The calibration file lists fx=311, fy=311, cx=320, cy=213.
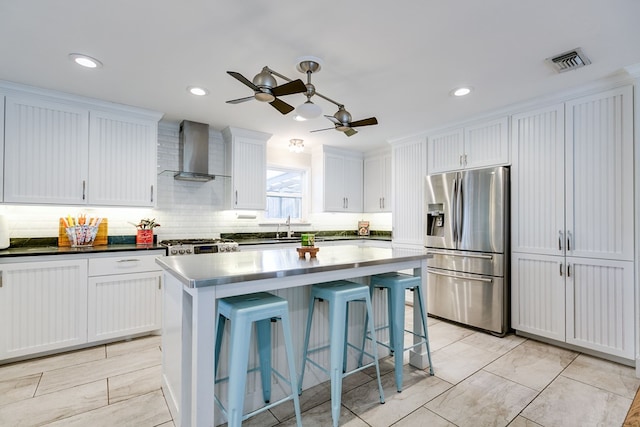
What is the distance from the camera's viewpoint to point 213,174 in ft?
14.2

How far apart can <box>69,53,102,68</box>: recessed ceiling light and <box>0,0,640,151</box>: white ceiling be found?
59mm

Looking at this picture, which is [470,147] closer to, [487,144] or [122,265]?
[487,144]

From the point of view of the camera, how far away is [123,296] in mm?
3145

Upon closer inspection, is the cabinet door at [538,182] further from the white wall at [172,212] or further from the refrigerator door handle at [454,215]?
Result: the white wall at [172,212]

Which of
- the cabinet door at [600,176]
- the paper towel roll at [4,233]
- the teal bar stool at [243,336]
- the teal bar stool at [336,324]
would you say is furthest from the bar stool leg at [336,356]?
the paper towel roll at [4,233]

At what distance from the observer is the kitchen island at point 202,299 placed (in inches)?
60.9

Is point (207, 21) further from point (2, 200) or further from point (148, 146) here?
point (2, 200)

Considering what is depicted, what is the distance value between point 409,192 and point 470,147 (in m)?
1.03

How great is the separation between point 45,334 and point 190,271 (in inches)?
87.5

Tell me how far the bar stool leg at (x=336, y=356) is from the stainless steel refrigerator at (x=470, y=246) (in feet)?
5.47

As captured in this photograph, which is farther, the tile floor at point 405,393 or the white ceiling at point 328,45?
the tile floor at point 405,393

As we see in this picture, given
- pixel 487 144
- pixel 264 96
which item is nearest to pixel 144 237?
pixel 264 96

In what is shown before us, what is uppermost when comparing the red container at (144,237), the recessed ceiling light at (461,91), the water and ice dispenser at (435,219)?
the recessed ceiling light at (461,91)

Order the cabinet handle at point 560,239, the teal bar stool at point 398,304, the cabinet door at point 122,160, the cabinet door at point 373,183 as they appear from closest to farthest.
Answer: the teal bar stool at point 398,304 < the cabinet handle at point 560,239 < the cabinet door at point 122,160 < the cabinet door at point 373,183
